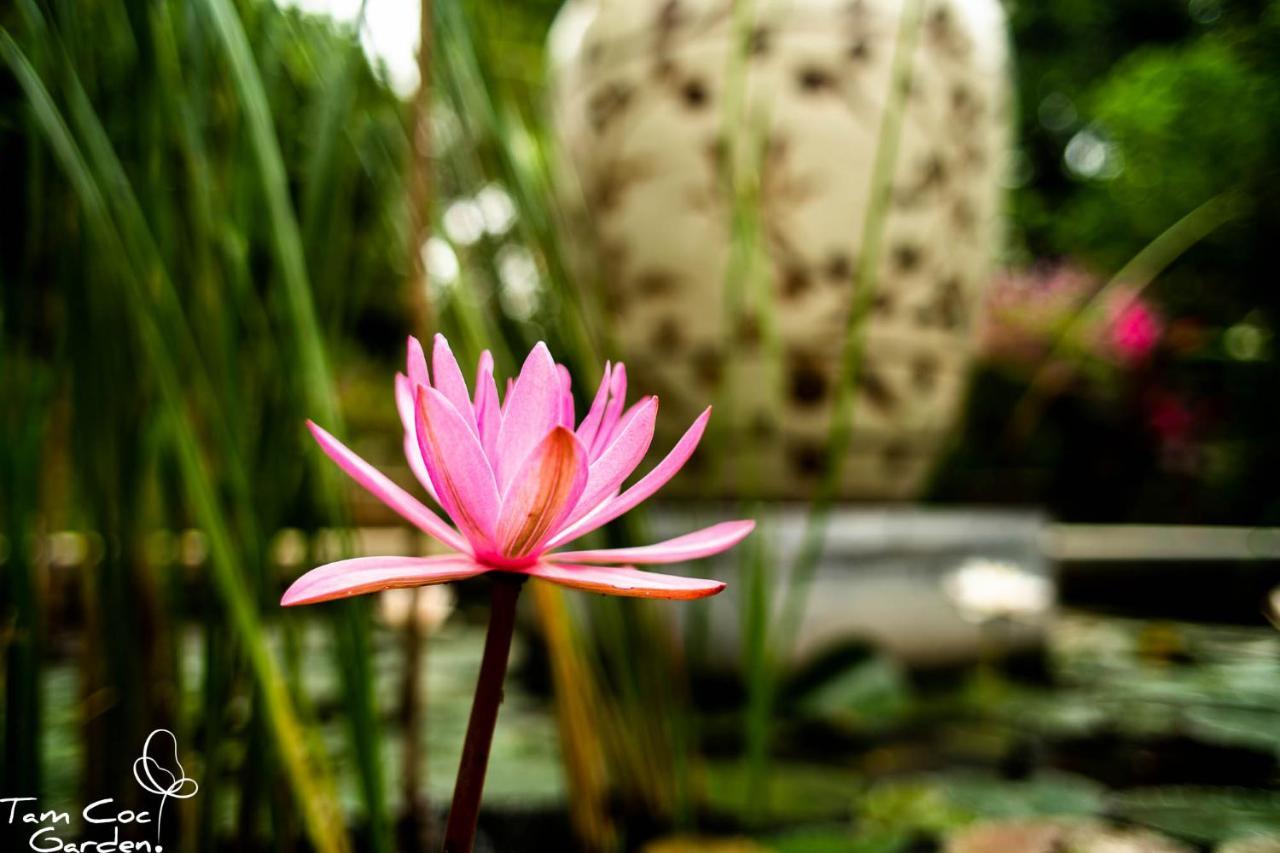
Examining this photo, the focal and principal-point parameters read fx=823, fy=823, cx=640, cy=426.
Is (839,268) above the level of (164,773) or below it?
above

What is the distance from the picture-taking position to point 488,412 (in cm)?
19

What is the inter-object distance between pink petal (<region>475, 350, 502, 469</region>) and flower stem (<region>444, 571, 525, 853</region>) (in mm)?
35

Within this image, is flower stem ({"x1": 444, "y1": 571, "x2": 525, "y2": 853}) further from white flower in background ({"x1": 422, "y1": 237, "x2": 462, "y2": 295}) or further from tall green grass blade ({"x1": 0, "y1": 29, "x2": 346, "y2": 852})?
white flower in background ({"x1": 422, "y1": 237, "x2": 462, "y2": 295})

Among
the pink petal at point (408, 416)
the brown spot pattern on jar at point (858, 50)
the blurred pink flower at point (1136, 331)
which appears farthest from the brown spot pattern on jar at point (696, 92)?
the blurred pink flower at point (1136, 331)

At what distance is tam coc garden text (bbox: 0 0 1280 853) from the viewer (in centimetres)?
29

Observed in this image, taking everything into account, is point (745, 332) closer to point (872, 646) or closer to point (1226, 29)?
point (872, 646)

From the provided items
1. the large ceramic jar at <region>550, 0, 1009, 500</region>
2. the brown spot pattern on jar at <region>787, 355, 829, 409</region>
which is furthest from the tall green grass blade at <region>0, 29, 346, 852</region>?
the brown spot pattern on jar at <region>787, 355, 829, 409</region>

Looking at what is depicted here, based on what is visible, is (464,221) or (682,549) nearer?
(682,549)

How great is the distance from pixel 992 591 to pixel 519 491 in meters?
0.83

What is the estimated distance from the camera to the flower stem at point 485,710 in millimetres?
149

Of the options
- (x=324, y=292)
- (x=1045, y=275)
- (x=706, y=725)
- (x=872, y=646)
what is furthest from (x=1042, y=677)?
(x=1045, y=275)

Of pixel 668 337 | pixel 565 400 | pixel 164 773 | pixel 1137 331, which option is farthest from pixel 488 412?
pixel 1137 331

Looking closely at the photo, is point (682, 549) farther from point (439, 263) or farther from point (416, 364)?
point (439, 263)

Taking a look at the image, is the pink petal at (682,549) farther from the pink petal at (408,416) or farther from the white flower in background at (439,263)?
the white flower in background at (439,263)
